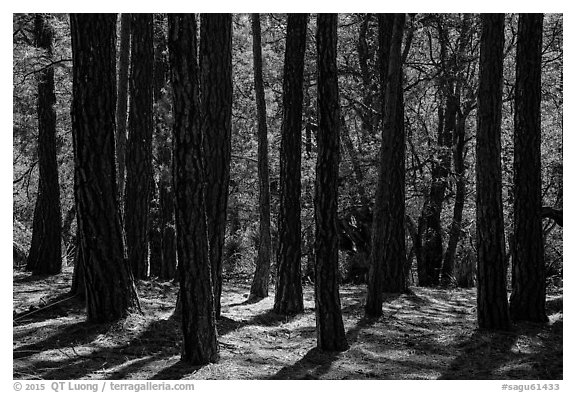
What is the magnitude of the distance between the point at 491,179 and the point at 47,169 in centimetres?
1019

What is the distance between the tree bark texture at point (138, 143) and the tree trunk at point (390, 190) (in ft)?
16.5

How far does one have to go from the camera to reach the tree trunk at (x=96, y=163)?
424 inches

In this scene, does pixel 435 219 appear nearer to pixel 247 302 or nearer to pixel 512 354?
pixel 247 302

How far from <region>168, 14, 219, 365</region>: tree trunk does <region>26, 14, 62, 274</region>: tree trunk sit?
29.4 feet

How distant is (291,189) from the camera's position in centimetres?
1352

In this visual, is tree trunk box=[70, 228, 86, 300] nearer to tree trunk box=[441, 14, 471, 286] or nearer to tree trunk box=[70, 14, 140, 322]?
tree trunk box=[70, 14, 140, 322]

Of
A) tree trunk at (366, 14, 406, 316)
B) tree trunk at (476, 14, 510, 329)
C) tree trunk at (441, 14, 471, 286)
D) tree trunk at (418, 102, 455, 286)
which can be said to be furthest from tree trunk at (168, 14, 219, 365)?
tree trunk at (418, 102, 455, 286)

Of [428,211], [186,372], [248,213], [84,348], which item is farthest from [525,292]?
[248,213]

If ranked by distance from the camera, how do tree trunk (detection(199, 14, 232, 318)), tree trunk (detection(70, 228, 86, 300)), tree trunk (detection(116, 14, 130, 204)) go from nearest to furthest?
tree trunk (detection(199, 14, 232, 318)) → tree trunk (detection(70, 228, 86, 300)) → tree trunk (detection(116, 14, 130, 204))

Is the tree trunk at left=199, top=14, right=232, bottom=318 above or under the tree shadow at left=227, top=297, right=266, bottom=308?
above

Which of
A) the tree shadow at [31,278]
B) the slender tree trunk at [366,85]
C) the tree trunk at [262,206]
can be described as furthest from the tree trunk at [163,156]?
the slender tree trunk at [366,85]

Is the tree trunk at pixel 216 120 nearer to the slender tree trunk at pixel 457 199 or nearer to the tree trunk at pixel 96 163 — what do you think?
the tree trunk at pixel 96 163

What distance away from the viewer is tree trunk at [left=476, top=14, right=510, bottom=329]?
11.7m

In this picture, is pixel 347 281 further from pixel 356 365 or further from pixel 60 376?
pixel 60 376
